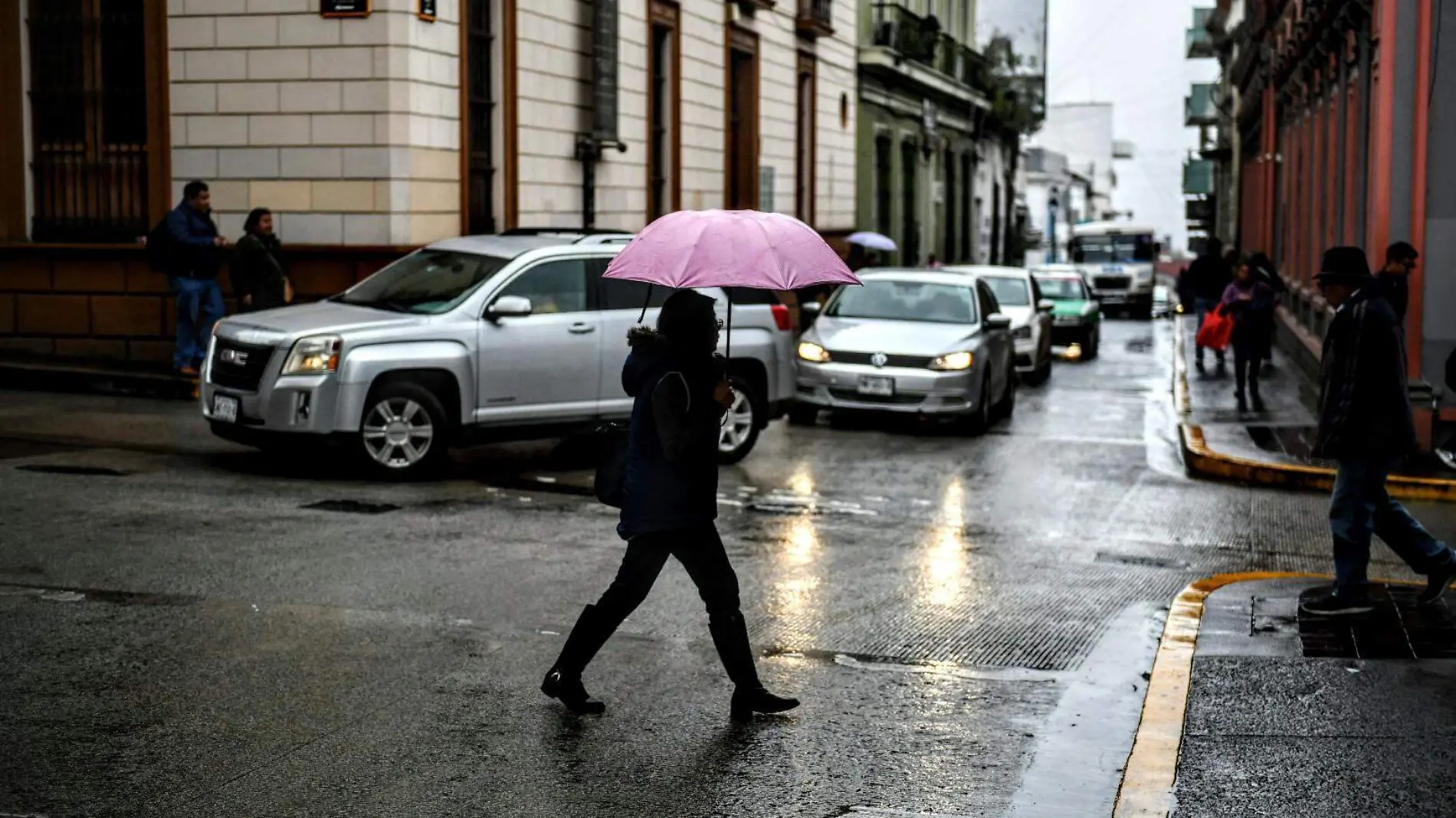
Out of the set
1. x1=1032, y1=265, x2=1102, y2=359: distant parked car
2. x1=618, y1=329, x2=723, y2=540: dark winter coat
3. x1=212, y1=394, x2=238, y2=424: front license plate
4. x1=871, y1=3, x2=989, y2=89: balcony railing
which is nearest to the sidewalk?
x1=618, y1=329, x2=723, y2=540: dark winter coat

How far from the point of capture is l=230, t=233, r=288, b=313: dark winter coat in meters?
16.7

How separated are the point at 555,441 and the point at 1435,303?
7.57m

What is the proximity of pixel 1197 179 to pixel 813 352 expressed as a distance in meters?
59.6

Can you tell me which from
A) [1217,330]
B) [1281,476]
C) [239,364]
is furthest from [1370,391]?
[1217,330]

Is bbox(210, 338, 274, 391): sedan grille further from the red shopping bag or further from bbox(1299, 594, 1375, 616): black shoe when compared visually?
the red shopping bag

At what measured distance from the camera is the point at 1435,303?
15.8m

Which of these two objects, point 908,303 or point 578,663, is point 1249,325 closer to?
point 908,303

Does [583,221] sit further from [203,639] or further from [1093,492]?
[203,639]

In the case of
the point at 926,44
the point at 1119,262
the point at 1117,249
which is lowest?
the point at 1119,262

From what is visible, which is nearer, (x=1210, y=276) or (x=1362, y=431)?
(x=1362, y=431)

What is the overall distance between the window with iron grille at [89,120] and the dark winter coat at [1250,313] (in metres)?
11.6

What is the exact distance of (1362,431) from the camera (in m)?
8.51

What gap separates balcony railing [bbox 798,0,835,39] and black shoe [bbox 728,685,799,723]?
2576 centimetres

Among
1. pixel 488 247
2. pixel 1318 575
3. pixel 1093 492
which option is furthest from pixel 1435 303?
pixel 488 247
